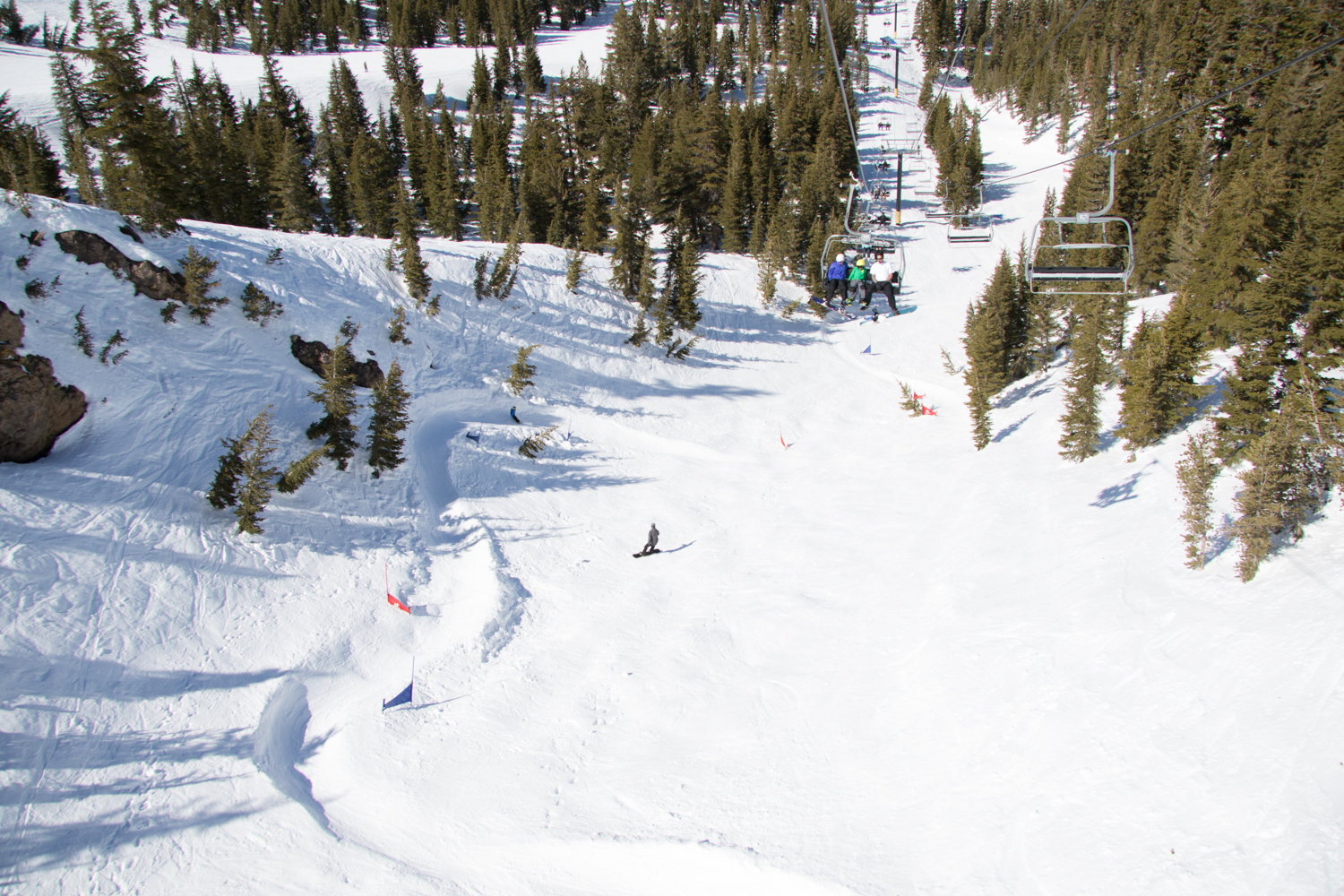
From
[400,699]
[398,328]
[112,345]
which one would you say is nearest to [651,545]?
[400,699]

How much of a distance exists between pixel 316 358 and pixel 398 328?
4186 millimetres

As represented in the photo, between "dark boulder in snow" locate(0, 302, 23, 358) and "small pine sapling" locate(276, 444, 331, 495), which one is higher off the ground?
"dark boulder in snow" locate(0, 302, 23, 358)

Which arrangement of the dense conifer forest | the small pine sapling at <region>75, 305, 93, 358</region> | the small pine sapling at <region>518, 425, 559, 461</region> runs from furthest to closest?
the small pine sapling at <region>518, 425, 559, 461</region> < the dense conifer forest < the small pine sapling at <region>75, 305, 93, 358</region>

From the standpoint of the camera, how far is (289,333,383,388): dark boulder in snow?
23531 millimetres

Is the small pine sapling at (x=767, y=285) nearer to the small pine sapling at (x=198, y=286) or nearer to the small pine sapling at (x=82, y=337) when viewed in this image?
the small pine sapling at (x=198, y=286)

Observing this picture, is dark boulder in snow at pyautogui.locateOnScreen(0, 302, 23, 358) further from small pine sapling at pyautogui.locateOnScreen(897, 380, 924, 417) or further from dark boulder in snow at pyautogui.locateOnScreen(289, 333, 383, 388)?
small pine sapling at pyautogui.locateOnScreen(897, 380, 924, 417)

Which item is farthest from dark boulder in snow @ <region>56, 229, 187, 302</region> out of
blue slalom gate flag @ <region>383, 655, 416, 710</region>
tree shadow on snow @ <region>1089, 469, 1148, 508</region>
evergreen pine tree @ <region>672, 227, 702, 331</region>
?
tree shadow on snow @ <region>1089, 469, 1148, 508</region>

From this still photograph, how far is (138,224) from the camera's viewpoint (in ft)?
75.5

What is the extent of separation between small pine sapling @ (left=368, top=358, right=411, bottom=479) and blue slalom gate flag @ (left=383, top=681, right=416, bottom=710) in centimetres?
884

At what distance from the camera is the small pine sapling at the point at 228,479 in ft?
54.7

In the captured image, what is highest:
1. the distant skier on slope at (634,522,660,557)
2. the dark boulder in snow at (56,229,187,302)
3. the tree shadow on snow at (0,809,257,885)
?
the dark boulder in snow at (56,229,187,302)

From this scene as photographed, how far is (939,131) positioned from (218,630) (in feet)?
248

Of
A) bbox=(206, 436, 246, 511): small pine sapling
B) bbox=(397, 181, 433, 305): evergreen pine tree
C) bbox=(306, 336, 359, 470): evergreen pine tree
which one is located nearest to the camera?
bbox=(206, 436, 246, 511): small pine sapling

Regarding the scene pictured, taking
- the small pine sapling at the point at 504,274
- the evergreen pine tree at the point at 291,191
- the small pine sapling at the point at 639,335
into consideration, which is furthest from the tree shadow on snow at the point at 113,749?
the evergreen pine tree at the point at 291,191
